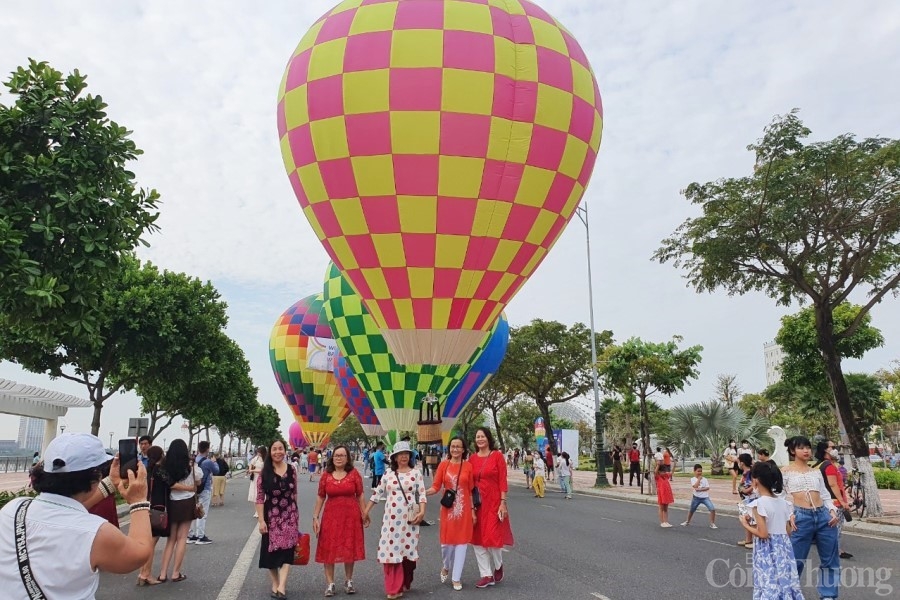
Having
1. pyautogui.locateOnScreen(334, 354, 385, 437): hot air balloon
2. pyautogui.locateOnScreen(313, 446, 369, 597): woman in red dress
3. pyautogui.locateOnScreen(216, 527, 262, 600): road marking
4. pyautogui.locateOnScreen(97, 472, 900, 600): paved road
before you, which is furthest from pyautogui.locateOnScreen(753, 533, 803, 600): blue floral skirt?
pyautogui.locateOnScreen(334, 354, 385, 437): hot air balloon

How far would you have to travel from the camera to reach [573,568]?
8.55 m

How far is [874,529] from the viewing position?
1241cm

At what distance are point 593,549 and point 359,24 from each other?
1227 cm

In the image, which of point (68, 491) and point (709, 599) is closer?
point (68, 491)

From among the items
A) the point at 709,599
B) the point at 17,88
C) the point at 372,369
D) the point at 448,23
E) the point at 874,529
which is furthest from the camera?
the point at 372,369

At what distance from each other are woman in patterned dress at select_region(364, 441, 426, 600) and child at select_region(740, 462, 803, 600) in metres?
3.21

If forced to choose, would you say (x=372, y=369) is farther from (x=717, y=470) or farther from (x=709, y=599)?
(x=717, y=470)

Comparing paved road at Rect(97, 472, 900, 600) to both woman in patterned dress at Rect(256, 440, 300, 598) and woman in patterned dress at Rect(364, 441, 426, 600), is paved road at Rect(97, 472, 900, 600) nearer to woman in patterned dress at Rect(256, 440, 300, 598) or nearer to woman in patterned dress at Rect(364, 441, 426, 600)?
woman in patterned dress at Rect(364, 441, 426, 600)

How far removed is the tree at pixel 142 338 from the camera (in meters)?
19.9

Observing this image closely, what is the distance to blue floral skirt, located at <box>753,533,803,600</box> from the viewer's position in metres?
5.10

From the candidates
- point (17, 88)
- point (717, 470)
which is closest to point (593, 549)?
point (17, 88)

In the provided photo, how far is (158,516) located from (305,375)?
1354 inches

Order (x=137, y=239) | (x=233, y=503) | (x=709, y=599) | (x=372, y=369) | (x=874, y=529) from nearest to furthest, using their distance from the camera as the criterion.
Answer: (x=709, y=599), (x=137, y=239), (x=874, y=529), (x=233, y=503), (x=372, y=369)

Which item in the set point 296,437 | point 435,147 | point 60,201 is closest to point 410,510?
point 60,201
